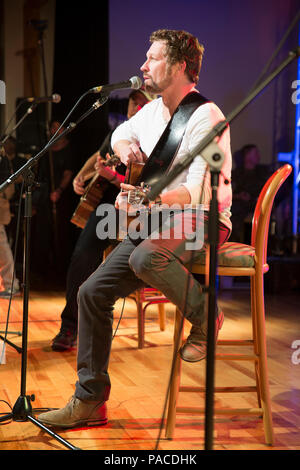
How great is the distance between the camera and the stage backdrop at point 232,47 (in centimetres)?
661

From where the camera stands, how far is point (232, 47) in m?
7.12

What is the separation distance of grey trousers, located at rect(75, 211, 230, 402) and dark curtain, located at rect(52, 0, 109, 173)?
4233mm

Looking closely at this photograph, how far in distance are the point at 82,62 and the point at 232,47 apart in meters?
2.01

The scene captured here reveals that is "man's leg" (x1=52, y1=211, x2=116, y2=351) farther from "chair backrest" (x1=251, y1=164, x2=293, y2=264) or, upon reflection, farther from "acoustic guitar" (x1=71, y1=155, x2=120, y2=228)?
"chair backrest" (x1=251, y1=164, x2=293, y2=264)

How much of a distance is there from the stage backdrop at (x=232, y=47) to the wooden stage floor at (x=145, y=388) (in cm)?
332


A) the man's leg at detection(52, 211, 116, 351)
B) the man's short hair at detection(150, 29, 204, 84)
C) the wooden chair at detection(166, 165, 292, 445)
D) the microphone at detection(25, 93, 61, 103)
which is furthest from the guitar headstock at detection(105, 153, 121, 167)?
the wooden chair at detection(166, 165, 292, 445)

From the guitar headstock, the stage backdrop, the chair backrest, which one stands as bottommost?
the chair backrest

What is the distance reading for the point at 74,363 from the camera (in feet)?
10.3

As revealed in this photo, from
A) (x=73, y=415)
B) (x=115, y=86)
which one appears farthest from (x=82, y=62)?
(x=73, y=415)

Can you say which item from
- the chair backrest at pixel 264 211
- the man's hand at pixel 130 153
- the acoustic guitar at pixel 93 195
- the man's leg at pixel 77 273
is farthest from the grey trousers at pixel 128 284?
the acoustic guitar at pixel 93 195

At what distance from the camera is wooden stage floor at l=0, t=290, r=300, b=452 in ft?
6.75

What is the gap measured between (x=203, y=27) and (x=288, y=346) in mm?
4592

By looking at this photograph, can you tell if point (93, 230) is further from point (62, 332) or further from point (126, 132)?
point (126, 132)

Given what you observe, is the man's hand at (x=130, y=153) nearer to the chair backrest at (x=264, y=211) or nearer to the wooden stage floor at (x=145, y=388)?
the chair backrest at (x=264, y=211)
